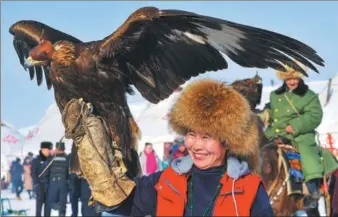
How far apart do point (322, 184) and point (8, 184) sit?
71.4 ft

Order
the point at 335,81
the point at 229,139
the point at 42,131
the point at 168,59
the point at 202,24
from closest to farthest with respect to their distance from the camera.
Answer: the point at 229,139 → the point at 335,81 → the point at 202,24 → the point at 168,59 → the point at 42,131

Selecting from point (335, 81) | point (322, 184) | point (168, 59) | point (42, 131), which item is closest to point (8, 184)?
point (42, 131)

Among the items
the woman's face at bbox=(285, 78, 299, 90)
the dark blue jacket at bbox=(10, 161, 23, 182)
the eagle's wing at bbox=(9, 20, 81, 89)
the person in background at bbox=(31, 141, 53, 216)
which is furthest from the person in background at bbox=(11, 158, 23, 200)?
the eagle's wing at bbox=(9, 20, 81, 89)

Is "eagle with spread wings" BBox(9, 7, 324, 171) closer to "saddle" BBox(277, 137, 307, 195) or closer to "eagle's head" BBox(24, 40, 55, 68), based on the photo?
"eagle's head" BBox(24, 40, 55, 68)

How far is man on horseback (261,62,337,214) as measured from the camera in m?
6.91

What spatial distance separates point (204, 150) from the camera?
239 cm

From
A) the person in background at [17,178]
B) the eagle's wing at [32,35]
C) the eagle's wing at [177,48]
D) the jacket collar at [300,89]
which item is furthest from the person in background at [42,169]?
the person in background at [17,178]

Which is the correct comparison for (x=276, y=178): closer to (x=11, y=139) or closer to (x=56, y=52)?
(x=56, y=52)

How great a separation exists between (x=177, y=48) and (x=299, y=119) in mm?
2577

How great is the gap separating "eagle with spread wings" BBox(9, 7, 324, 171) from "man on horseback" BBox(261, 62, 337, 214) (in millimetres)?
2333

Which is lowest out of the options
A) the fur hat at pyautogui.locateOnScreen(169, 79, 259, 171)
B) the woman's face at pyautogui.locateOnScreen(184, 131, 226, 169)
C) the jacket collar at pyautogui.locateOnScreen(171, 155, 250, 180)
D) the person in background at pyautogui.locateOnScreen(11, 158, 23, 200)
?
the person in background at pyautogui.locateOnScreen(11, 158, 23, 200)

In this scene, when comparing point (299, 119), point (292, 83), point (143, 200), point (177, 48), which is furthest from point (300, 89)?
point (143, 200)

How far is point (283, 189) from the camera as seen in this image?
6.84 meters

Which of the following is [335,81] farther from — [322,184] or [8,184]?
[8,184]
